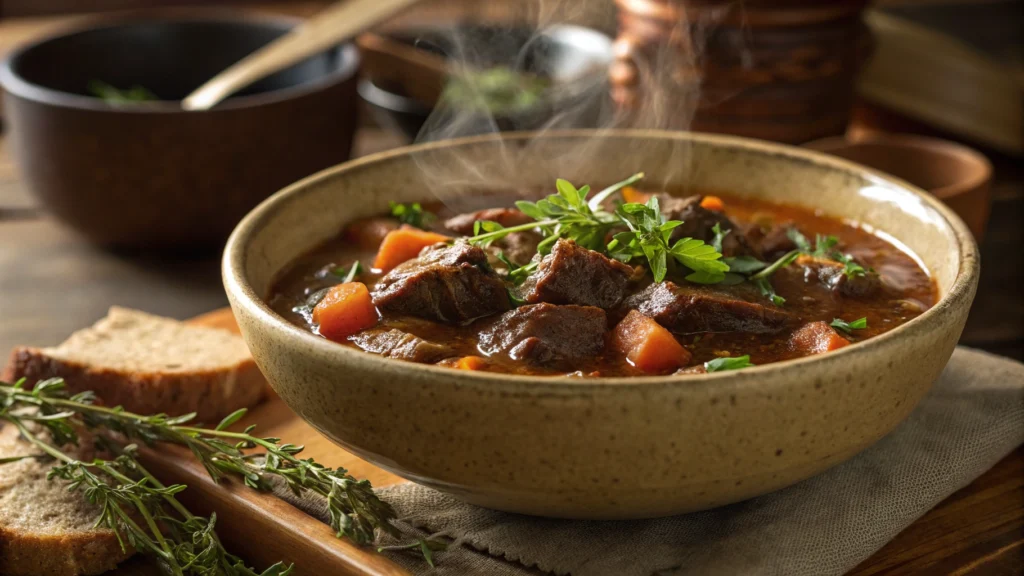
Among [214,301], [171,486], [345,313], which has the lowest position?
[214,301]

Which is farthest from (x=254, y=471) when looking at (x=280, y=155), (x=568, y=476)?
(x=280, y=155)

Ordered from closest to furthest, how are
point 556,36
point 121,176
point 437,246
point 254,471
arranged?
1. point 254,471
2. point 437,246
3. point 121,176
4. point 556,36

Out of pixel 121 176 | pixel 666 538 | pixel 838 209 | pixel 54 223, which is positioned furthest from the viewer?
pixel 54 223

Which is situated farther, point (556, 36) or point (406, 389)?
point (556, 36)

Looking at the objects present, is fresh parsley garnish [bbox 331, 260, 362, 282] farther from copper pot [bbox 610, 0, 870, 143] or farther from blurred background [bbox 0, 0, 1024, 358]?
copper pot [bbox 610, 0, 870, 143]

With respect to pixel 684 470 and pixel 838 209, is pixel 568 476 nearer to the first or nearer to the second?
pixel 684 470

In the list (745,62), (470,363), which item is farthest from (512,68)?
(470,363)

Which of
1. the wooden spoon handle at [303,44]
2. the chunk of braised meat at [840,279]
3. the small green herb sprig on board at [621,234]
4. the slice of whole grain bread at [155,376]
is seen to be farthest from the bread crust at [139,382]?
the wooden spoon handle at [303,44]

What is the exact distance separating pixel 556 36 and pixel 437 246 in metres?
3.17

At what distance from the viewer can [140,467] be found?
267 cm

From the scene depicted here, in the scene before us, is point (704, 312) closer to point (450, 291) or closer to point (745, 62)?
point (450, 291)

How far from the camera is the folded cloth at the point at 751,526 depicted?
2.37 m

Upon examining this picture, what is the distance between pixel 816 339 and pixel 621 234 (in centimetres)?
52

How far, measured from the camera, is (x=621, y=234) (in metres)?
2.69
